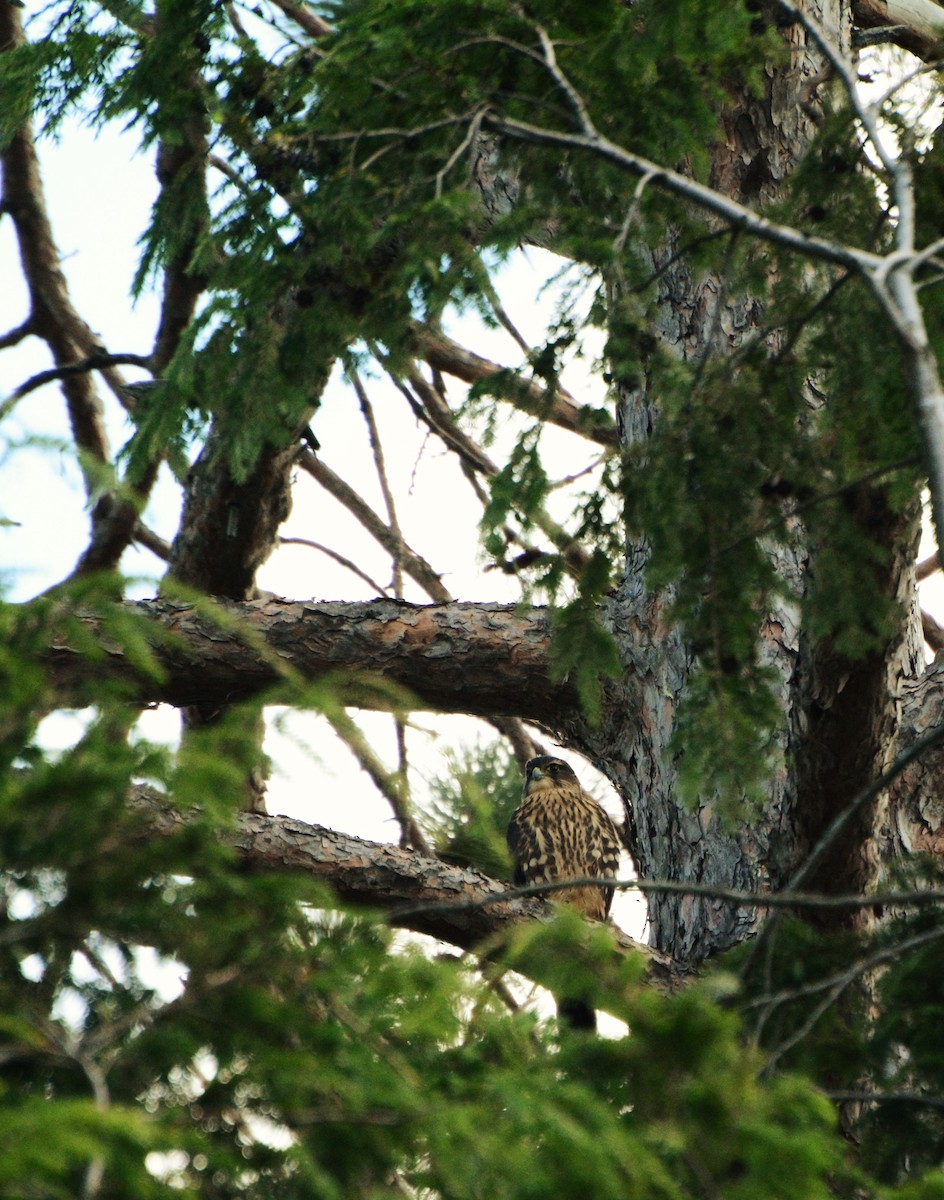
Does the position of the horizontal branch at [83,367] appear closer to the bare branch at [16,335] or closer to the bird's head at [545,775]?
the bare branch at [16,335]

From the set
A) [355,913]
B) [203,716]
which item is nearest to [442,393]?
[203,716]

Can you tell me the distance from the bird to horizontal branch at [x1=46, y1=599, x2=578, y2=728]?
191 cm

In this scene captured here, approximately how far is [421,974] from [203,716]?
3.72 meters

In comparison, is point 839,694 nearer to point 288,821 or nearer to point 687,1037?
point 288,821

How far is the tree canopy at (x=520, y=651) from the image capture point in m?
1.96

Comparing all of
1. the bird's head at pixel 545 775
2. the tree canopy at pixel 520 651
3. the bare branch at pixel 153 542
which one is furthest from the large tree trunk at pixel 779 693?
the bare branch at pixel 153 542

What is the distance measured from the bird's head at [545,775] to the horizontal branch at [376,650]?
7.12 feet

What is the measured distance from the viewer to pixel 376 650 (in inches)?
201

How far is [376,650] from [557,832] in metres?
2.28

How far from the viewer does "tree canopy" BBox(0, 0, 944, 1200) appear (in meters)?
1.96

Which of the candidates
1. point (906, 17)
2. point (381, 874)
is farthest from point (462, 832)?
point (906, 17)

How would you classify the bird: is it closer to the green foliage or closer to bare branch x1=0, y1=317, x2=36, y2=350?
the green foliage

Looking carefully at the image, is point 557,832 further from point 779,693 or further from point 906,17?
point 906,17

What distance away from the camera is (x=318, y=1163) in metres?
1.97
